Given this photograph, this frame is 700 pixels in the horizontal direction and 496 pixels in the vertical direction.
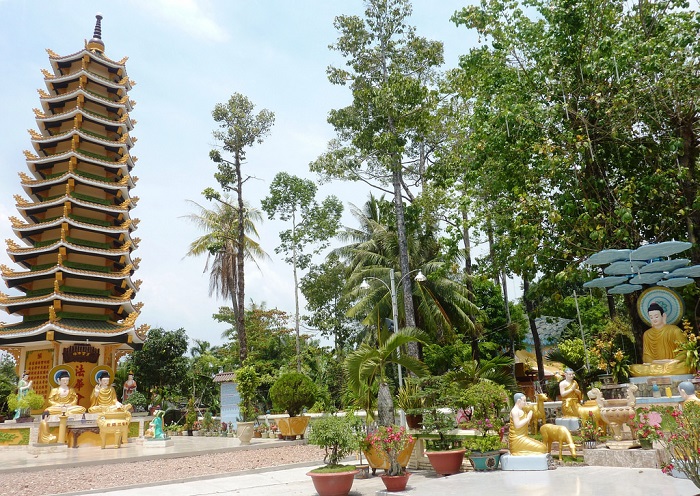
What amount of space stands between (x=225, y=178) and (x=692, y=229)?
73.8 feet

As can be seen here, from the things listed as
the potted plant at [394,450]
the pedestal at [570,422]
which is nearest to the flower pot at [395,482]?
the potted plant at [394,450]

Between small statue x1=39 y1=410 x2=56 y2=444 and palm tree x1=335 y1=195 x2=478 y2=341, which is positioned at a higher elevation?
palm tree x1=335 y1=195 x2=478 y2=341

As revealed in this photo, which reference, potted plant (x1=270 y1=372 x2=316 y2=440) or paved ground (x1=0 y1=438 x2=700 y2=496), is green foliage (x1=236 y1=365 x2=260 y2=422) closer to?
potted plant (x1=270 y1=372 x2=316 y2=440)

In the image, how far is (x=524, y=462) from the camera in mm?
10352

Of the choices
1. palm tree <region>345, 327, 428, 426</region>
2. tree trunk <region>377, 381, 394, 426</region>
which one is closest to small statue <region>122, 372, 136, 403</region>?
palm tree <region>345, 327, 428, 426</region>

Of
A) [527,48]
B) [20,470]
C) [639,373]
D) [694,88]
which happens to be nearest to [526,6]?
[527,48]

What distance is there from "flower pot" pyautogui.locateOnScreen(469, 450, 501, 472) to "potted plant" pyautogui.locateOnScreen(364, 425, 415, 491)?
1.52m

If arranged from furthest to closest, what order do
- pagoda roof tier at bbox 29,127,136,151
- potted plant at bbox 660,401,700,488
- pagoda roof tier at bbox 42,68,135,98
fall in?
1. pagoda roof tier at bbox 42,68,135,98
2. pagoda roof tier at bbox 29,127,136,151
3. potted plant at bbox 660,401,700,488

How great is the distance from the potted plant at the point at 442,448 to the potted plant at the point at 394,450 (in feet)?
2.77

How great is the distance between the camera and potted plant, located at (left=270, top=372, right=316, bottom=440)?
67.8 feet

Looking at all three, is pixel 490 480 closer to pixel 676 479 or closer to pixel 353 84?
pixel 676 479

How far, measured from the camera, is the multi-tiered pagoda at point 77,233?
26.5 m

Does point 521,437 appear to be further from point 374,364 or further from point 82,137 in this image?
point 82,137

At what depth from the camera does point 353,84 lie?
24812mm
